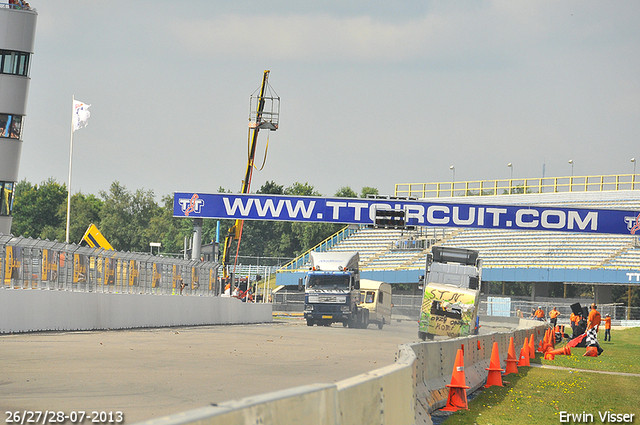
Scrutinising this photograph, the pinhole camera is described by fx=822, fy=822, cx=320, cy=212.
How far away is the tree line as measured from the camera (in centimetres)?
11681

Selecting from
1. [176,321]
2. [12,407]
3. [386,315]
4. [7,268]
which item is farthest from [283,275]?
[12,407]

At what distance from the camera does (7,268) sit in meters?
21.1

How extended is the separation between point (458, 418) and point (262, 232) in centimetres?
10979

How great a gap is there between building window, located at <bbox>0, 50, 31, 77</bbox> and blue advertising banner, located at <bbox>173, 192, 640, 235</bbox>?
384 inches

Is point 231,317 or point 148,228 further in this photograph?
point 148,228

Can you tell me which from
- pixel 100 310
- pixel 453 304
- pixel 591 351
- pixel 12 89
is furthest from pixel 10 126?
pixel 591 351

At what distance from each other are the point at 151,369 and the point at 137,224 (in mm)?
120671

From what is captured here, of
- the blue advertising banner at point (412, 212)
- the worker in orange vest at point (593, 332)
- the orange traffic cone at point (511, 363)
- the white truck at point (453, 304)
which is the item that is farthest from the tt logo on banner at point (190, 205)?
the orange traffic cone at point (511, 363)

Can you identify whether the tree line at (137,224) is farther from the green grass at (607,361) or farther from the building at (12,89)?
the green grass at (607,361)

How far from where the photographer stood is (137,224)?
131625 mm

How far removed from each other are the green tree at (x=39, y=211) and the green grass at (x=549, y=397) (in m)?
110

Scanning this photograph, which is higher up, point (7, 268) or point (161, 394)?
point (7, 268)

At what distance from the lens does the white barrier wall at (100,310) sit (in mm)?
21109

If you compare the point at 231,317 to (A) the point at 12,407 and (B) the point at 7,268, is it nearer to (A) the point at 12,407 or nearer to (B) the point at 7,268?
(B) the point at 7,268
